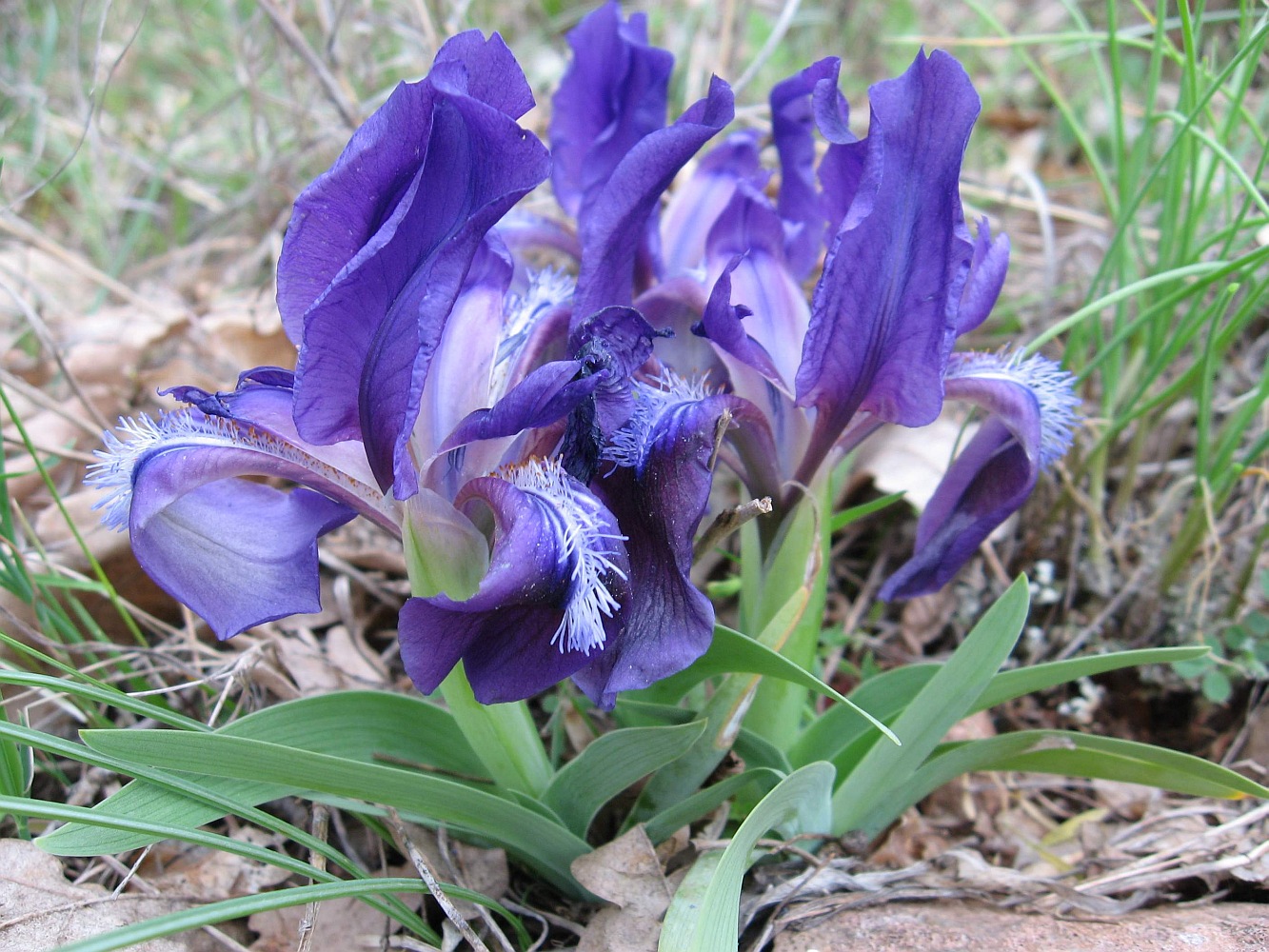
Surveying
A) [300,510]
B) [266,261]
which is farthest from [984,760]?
[266,261]

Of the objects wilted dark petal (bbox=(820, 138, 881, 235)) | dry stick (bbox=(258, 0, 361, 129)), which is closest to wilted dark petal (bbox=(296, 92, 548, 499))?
wilted dark petal (bbox=(820, 138, 881, 235))

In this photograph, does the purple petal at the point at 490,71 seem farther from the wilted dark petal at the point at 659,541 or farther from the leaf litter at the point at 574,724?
the leaf litter at the point at 574,724

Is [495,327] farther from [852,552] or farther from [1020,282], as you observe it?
[1020,282]

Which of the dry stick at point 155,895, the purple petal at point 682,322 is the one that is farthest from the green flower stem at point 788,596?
the dry stick at point 155,895

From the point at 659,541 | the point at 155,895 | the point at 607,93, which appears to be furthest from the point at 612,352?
the point at 155,895

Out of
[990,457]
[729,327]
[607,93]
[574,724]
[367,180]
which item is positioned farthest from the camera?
[607,93]

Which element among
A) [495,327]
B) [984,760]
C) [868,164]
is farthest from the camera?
[984,760]

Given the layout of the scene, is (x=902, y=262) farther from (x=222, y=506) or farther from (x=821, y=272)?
(x=222, y=506)
